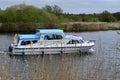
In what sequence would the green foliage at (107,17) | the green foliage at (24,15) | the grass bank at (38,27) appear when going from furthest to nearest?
the green foliage at (107,17)
the green foliage at (24,15)
the grass bank at (38,27)

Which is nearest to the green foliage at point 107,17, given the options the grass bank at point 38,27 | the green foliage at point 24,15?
the grass bank at point 38,27

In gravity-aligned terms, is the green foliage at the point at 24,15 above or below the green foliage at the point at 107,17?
above

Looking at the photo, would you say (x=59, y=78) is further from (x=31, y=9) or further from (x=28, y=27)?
(x=31, y=9)

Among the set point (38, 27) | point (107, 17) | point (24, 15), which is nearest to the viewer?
point (38, 27)

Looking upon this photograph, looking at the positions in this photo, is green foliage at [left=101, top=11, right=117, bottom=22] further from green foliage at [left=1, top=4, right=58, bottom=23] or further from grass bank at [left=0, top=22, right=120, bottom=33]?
green foliage at [left=1, top=4, right=58, bottom=23]

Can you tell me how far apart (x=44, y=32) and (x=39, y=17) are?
45.5 meters

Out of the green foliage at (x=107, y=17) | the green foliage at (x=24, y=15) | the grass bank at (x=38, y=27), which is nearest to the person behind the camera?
the grass bank at (x=38, y=27)

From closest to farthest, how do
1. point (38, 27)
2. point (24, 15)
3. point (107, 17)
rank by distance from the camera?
point (38, 27), point (24, 15), point (107, 17)

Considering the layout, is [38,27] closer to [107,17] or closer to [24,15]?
[24,15]

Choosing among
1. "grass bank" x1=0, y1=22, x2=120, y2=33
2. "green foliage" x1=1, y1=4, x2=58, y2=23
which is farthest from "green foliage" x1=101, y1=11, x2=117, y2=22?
"green foliage" x1=1, y1=4, x2=58, y2=23

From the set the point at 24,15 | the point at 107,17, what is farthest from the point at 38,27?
the point at 107,17

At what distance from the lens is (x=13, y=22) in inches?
3164

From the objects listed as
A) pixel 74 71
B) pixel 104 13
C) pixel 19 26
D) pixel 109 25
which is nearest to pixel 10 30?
pixel 19 26

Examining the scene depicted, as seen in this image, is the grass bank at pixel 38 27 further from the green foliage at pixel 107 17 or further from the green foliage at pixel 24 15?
the green foliage at pixel 107 17
